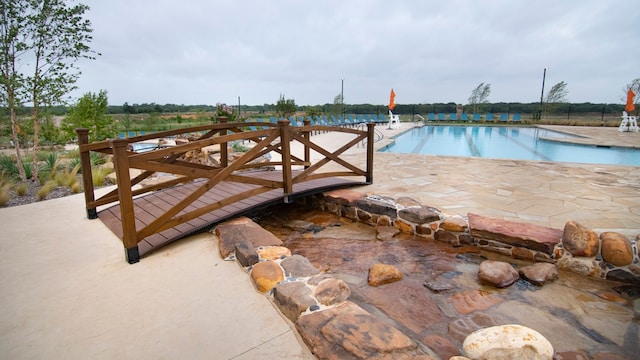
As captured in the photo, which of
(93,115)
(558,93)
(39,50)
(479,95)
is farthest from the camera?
(479,95)

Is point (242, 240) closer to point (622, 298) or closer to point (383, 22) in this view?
point (622, 298)

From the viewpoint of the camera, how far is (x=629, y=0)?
27.3 feet

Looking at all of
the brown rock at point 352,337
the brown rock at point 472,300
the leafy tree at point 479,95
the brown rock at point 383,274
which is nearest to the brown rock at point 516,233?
the brown rock at point 472,300

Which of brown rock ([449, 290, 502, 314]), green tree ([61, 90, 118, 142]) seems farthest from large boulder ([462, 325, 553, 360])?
green tree ([61, 90, 118, 142])

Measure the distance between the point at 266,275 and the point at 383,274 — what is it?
1034mm

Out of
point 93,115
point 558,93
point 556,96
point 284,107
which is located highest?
point 558,93

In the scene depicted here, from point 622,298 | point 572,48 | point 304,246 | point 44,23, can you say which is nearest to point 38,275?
point 304,246

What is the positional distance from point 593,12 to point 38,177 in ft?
56.8

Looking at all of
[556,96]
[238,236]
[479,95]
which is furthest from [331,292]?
[479,95]

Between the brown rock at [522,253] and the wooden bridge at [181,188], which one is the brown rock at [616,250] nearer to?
the brown rock at [522,253]

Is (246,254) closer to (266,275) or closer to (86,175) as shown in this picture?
(266,275)

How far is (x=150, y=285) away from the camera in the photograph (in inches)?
90.3

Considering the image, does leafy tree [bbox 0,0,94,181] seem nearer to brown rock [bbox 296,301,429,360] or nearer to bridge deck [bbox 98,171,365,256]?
bridge deck [bbox 98,171,365,256]

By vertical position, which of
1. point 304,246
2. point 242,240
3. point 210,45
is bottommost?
point 304,246
